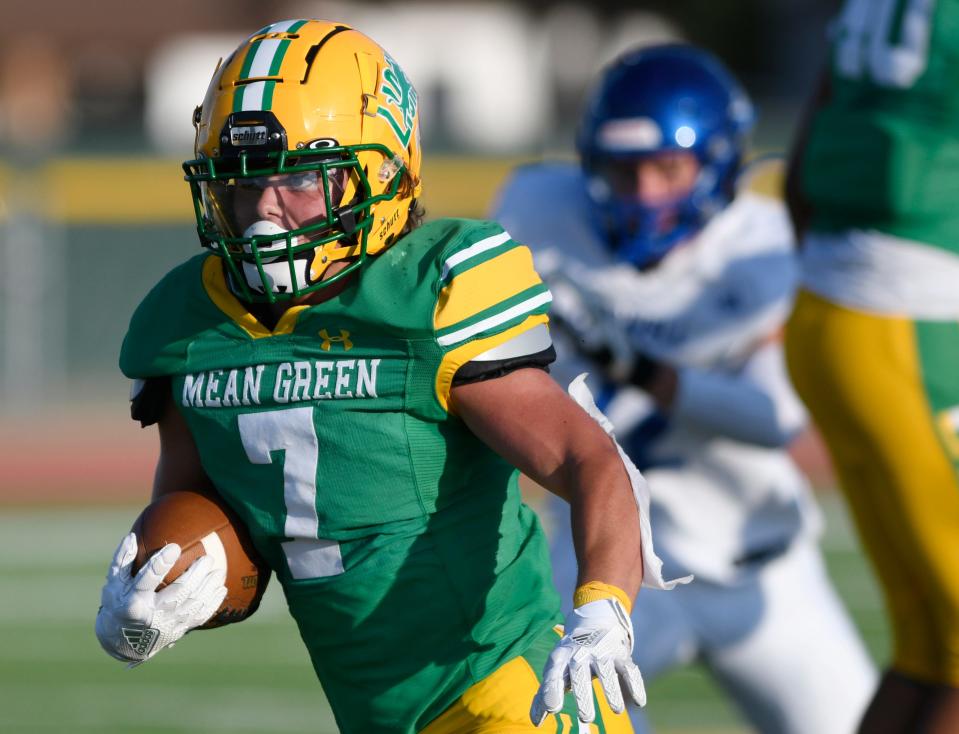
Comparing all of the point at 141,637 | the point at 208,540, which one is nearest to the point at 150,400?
the point at 208,540

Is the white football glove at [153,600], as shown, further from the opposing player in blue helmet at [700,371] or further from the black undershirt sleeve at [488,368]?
the opposing player in blue helmet at [700,371]

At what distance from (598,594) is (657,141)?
207cm

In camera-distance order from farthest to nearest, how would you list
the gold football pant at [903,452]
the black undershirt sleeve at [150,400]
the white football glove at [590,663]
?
the gold football pant at [903,452] → the black undershirt sleeve at [150,400] → the white football glove at [590,663]

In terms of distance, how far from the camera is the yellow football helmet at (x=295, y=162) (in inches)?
97.4

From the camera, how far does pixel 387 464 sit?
247 cm

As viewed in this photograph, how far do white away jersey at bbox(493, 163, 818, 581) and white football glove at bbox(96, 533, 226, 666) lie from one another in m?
1.59

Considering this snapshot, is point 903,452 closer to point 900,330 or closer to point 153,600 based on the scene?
point 900,330

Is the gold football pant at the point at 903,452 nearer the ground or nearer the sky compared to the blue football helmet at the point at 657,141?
nearer the ground

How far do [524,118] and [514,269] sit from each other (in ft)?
74.5

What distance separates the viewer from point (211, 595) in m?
2.54

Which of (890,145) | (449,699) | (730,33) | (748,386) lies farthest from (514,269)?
(730,33)

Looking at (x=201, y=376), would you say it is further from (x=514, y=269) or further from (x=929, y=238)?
(x=929, y=238)

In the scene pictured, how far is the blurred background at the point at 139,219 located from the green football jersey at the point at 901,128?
254 cm

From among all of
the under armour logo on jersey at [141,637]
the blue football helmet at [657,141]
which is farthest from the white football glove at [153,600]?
the blue football helmet at [657,141]
